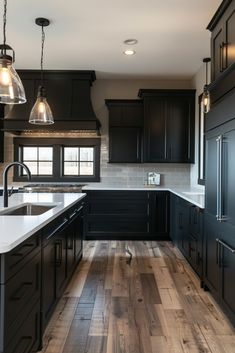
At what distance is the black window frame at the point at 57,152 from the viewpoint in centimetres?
581

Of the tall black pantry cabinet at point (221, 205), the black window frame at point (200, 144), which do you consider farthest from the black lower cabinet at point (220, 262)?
the black window frame at point (200, 144)

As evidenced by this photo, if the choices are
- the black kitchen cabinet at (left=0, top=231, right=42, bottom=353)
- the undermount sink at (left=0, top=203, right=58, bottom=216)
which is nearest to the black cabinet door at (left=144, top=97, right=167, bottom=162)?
the undermount sink at (left=0, top=203, right=58, bottom=216)

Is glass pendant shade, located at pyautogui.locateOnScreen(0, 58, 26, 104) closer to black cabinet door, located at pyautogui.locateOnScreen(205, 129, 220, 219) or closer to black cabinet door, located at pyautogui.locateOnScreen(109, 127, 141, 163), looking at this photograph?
black cabinet door, located at pyautogui.locateOnScreen(205, 129, 220, 219)

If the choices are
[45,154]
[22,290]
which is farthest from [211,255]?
[45,154]

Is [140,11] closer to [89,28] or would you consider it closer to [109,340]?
[89,28]

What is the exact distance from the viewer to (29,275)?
5.82ft

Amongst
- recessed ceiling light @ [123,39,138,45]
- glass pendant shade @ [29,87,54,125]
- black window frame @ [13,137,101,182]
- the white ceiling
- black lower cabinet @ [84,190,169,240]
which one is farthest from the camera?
black window frame @ [13,137,101,182]

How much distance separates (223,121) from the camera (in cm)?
252

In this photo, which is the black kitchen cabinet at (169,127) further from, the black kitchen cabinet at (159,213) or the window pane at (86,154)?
the window pane at (86,154)

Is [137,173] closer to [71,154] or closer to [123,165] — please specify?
[123,165]

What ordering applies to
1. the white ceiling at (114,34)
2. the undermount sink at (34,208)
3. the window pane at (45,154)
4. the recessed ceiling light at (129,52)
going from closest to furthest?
the undermount sink at (34,208) → the white ceiling at (114,34) → the recessed ceiling light at (129,52) → the window pane at (45,154)

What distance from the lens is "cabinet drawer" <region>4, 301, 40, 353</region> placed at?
153 cm

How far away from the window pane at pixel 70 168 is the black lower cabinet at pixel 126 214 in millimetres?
871

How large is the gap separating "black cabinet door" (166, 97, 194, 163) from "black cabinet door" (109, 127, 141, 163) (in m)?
0.53
